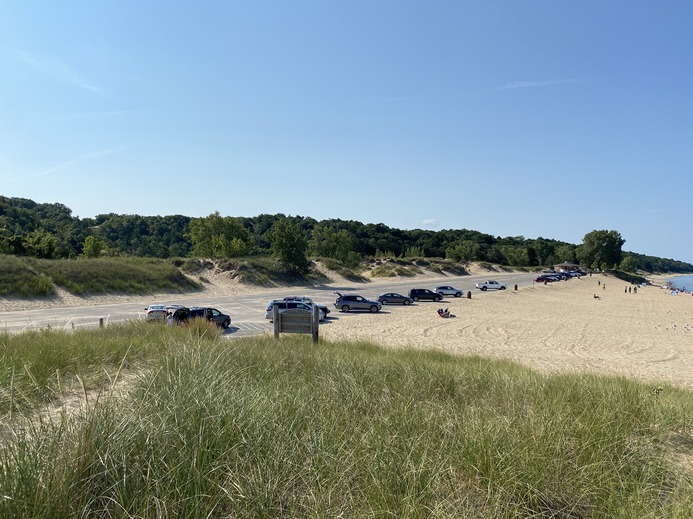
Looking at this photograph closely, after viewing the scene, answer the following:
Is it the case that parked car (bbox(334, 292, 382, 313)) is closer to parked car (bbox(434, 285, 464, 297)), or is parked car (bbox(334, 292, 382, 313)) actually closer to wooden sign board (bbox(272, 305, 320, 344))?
parked car (bbox(434, 285, 464, 297))

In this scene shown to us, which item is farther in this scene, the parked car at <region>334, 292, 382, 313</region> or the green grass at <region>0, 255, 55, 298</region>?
the parked car at <region>334, 292, 382, 313</region>

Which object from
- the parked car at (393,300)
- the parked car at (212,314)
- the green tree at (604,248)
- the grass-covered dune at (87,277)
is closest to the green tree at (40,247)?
the grass-covered dune at (87,277)

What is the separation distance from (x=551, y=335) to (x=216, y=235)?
6278 cm

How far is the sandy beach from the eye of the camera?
50.6ft

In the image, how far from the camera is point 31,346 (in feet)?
24.4

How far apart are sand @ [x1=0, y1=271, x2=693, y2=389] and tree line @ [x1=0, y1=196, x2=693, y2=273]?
75.0 feet

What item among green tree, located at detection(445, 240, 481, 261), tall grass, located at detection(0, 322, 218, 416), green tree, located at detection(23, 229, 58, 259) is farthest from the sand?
green tree, located at detection(445, 240, 481, 261)

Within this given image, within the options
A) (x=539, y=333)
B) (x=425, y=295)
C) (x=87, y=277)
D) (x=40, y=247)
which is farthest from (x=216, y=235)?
(x=539, y=333)

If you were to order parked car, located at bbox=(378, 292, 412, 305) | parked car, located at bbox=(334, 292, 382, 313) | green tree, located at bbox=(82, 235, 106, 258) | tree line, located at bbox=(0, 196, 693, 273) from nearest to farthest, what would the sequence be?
parked car, located at bbox=(334, 292, 382, 313) → parked car, located at bbox=(378, 292, 412, 305) → tree line, located at bbox=(0, 196, 693, 273) → green tree, located at bbox=(82, 235, 106, 258)

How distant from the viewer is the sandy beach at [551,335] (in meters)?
15.4

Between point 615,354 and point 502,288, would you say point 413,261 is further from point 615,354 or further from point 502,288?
point 615,354

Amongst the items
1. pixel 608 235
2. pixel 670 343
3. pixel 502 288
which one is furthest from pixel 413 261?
pixel 608 235

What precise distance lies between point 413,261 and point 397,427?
87.3 m

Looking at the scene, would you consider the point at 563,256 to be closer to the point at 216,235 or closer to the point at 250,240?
the point at 250,240
